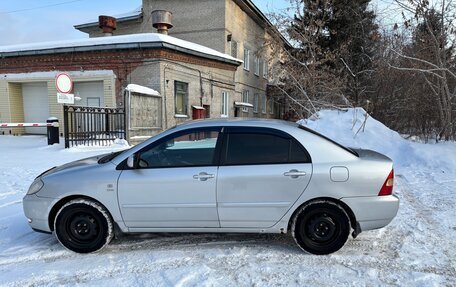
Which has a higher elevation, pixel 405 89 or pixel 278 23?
pixel 278 23

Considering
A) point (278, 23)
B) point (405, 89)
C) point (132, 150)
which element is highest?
point (278, 23)

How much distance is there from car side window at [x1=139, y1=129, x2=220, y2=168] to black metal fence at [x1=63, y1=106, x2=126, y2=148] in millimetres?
8412

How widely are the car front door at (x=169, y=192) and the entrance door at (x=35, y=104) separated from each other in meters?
15.9

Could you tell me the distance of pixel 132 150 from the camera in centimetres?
409

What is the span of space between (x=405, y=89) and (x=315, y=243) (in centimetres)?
1175

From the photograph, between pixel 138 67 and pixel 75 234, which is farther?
pixel 138 67

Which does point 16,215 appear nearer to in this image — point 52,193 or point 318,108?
point 52,193

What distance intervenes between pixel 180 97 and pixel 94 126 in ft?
17.6

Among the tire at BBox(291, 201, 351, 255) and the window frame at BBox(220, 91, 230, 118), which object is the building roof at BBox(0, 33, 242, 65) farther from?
the tire at BBox(291, 201, 351, 255)

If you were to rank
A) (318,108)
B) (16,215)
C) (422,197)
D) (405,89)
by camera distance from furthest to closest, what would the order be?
(318,108), (405,89), (422,197), (16,215)

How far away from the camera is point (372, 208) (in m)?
3.85

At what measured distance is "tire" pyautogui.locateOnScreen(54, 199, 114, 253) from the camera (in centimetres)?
401

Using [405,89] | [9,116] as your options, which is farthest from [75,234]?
[9,116]

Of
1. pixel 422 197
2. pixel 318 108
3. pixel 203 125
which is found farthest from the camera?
pixel 318 108
